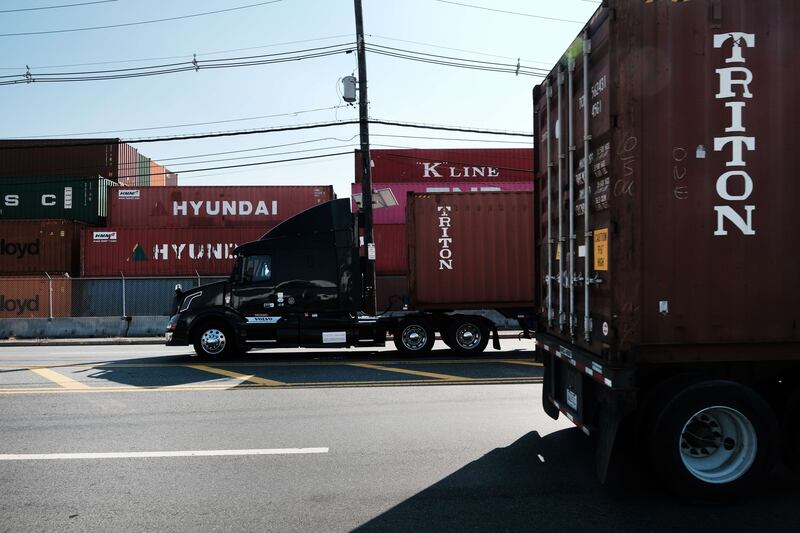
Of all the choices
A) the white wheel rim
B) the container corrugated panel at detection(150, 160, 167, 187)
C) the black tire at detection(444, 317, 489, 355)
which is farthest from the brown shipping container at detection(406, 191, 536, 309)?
the container corrugated panel at detection(150, 160, 167, 187)

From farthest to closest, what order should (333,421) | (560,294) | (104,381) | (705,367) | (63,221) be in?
(63,221) < (104,381) < (333,421) < (560,294) < (705,367)

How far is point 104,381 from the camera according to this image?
30.6 feet

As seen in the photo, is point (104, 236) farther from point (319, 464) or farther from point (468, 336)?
point (319, 464)

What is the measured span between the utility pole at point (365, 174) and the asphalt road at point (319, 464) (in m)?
3.54

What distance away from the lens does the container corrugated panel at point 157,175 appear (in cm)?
3159

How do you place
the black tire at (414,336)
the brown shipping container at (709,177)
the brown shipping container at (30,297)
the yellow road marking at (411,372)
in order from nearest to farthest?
the brown shipping container at (709,177)
the yellow road marking at (411,372)
the black tire at (414,336)
the brown shipping container at (30,297)

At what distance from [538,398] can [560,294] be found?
9.23 feet

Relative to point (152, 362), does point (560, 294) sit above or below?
above

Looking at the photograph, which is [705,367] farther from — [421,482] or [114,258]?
[114,258]

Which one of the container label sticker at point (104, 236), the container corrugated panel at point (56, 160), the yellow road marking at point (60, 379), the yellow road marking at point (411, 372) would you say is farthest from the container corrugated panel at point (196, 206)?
the yellow road marking at point (411, 372)

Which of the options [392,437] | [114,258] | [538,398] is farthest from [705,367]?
[114,258]

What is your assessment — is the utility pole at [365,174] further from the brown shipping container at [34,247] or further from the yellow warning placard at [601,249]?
the brown shipping container at [34,247]

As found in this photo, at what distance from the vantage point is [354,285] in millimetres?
11930

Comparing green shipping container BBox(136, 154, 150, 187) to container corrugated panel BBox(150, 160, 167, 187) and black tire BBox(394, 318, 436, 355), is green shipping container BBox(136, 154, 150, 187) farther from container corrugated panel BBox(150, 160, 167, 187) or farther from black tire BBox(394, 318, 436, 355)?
black tire BBox(394, 318, 436, 355)
